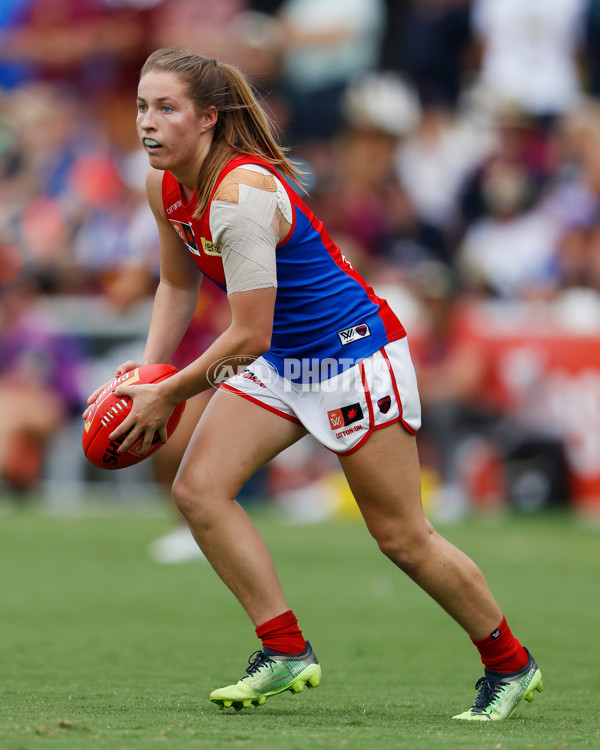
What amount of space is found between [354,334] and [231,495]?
0.70 meters

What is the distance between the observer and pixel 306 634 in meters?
6.35

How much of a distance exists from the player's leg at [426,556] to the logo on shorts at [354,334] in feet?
1.09

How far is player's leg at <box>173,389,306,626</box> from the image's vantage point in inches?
176

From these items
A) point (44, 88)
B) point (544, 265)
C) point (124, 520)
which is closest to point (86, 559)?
point (124, 520)

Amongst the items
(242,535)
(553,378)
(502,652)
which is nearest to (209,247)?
(242,535)

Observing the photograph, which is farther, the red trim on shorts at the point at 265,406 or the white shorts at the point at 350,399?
the red trim on shorts at the point at 265,406

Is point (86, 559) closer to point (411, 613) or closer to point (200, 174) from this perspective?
point (411, 613)

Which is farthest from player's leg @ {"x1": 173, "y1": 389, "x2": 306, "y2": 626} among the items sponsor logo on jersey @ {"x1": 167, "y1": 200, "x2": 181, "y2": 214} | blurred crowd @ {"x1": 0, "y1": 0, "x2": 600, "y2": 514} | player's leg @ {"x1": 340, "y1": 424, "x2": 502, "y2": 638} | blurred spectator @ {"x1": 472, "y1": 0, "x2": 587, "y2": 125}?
blurred spectator @ {"x1": 472, "y1": 0, "x2": 587, "y2": 125}

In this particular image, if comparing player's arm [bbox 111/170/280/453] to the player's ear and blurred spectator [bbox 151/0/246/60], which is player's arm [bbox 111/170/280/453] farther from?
blurred spectator [bbox 151/0/246/60]

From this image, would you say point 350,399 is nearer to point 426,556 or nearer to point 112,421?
point 426,556

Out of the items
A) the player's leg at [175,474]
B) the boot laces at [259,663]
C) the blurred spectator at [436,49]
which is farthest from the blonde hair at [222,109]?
the blurred spectator at [436,49]

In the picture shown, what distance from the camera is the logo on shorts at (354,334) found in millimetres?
4551

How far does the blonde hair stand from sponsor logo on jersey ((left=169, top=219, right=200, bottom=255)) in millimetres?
126

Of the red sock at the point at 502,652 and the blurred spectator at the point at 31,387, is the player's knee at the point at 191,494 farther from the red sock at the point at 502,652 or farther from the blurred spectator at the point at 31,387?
the blurred spectator at the point at 31,387
